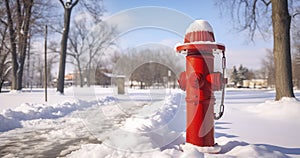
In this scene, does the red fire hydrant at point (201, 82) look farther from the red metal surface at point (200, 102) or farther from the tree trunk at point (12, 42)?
the tree trunk at point (12, 42)

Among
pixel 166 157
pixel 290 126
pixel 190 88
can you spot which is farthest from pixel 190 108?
pixel 290 126

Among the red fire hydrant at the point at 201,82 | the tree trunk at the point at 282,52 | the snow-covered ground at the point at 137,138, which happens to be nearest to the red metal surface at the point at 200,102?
the red fire hydrant at the point at 201,82

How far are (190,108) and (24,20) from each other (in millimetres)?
20637

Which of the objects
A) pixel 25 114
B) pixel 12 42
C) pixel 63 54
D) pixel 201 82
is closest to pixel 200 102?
pixel 201 82

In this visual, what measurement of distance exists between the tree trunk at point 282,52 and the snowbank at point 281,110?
0.50 metres

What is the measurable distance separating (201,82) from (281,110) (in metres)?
6.17

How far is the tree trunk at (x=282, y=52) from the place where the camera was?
9680mm

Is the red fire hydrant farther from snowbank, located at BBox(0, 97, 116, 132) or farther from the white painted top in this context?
snowbank, located at BBox(0, 97, 116, 132)

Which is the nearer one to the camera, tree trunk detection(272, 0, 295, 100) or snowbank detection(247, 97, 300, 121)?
snowbank detection(247, 97, 300, 121)

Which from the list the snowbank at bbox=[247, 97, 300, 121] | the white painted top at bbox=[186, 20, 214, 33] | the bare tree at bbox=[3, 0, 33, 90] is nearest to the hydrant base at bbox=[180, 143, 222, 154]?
the white painted top at bbox=[186, 20, 214, 33]

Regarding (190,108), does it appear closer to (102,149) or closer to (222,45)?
(222,45)

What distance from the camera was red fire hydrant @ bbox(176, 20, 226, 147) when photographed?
3234 mm

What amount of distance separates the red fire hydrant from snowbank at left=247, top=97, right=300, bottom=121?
4.97 metres

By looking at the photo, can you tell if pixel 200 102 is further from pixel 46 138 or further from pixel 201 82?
pixel 46 138
